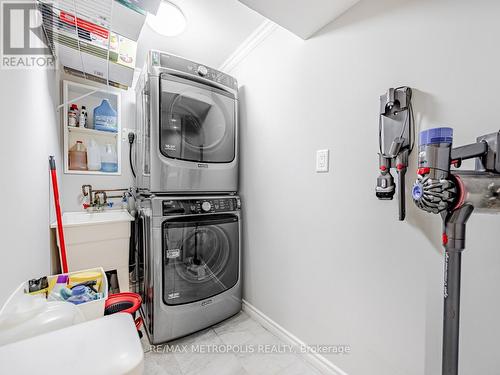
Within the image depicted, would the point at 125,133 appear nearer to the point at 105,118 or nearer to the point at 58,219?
the point at 105,118

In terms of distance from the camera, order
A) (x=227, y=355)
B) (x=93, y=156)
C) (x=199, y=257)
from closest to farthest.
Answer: (x=227, y=355), (x=199, y=257), (x=93, y=156)

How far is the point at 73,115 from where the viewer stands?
1959mm

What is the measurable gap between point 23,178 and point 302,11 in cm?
152

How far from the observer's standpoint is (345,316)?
1093mm

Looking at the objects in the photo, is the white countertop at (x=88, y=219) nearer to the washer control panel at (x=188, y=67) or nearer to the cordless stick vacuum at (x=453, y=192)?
the washer control panel at (x=188, y=67)

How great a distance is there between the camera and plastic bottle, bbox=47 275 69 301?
0.93m

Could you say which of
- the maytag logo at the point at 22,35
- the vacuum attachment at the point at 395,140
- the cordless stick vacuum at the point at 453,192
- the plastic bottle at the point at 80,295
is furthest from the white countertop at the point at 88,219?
the cordless stick vacuum at the point at 453,192

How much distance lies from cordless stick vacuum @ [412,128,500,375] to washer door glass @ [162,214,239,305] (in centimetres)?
131

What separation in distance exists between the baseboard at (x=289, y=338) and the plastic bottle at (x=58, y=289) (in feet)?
4.12

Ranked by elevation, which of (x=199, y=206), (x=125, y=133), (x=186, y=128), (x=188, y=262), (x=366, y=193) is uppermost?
(x=125, y=133)

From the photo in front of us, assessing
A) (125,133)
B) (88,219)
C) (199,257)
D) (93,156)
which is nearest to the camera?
(199,257)

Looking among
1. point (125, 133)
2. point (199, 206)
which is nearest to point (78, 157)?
point (125, 133)

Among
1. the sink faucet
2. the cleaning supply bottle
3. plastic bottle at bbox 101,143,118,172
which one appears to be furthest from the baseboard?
the cleaning supply bottle

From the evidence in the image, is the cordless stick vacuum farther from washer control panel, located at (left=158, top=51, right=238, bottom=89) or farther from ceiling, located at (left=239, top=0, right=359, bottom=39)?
washer control panel, located at (left=158, top=51, right=238, bottom=89)
